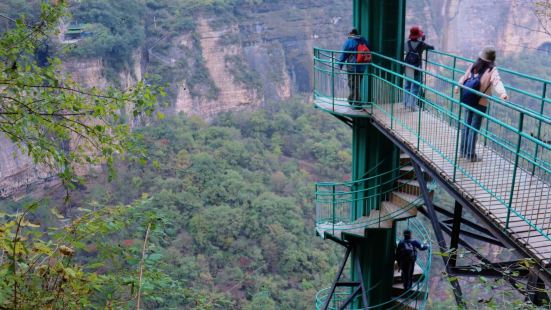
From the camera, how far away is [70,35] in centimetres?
3553

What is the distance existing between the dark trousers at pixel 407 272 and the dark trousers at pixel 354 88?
2.21 m

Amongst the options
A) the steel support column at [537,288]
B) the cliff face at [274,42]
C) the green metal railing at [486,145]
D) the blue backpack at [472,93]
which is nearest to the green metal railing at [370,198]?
the green metal railing at [486,145]

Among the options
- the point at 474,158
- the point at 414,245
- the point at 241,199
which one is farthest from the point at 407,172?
the point at 241,199

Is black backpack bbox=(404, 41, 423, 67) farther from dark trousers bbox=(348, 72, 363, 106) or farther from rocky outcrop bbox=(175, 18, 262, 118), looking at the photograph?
rocky outcrop bbox=(175, 18, 262, 118)

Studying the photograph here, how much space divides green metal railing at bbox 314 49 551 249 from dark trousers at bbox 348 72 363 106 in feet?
0.24

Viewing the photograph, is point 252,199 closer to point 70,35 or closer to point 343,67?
point 70,35

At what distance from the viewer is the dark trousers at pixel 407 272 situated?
275 inches

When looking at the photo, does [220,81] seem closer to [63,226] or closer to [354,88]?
[354,88]

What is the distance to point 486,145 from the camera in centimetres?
543

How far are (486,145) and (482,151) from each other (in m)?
0.12

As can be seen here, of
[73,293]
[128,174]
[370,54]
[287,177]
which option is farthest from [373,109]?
[287,177]

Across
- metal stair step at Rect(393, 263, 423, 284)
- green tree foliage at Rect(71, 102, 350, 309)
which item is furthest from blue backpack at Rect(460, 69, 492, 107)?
green tree foliage at Rect(71, 102, 350, 309)

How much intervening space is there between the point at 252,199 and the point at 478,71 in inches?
1138

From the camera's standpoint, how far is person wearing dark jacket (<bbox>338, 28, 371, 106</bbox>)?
21.4 ft
